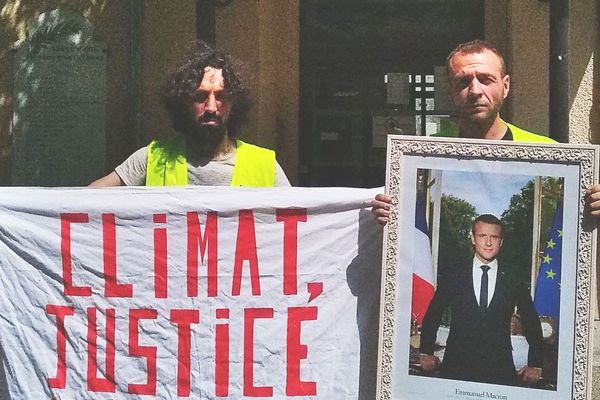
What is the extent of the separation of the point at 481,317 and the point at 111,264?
1.39m

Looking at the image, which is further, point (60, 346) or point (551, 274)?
point (60, 346)

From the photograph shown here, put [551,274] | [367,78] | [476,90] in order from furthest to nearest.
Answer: [367,78], [476,90], [551,274]

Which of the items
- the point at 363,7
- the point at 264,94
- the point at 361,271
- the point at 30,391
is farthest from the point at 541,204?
the point at 363,7

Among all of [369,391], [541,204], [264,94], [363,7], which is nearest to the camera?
[541,204]

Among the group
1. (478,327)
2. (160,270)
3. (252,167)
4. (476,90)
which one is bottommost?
(478,327)

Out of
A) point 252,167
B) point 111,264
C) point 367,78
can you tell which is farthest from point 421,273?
point 367,78

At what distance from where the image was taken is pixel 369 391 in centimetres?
299

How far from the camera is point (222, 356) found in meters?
3.04

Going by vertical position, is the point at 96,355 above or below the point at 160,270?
below

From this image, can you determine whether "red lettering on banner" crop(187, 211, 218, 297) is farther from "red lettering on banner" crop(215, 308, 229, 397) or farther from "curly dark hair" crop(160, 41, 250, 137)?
"curly dark hair" crop(160, 41, 250, 137)

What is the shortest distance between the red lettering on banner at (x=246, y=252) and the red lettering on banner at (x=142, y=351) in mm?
335

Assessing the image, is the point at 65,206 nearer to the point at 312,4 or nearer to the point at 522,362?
the point at 522,362

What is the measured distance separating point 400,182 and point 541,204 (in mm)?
447

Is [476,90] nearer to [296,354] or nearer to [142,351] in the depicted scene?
[296,354]
